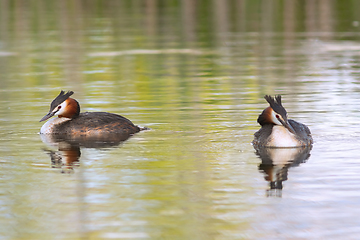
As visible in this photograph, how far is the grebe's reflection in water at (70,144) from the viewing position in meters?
12.1

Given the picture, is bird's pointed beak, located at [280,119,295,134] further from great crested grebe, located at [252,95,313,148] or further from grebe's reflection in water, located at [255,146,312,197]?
grebe's reflection in water, located at [255,146,312,197]

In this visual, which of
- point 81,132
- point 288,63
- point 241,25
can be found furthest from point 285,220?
point 241,25

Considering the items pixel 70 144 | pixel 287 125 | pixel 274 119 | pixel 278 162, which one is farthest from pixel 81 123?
pixel 278 162

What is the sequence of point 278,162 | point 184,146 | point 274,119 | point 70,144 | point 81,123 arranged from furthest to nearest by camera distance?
point 81,123 → point 70,144 → point 184,146 → point 274,119 → point 278,162

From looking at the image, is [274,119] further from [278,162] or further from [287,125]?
[278,162]

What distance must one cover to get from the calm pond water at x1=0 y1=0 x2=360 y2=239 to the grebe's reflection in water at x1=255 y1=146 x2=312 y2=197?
0.10 feet

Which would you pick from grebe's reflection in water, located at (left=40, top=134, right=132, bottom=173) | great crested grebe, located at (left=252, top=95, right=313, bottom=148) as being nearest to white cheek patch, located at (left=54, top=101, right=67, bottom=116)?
grebe's reflection in water, located at (left=40, top=134, right=132, bottom=173)

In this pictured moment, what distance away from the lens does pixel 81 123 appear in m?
14.9

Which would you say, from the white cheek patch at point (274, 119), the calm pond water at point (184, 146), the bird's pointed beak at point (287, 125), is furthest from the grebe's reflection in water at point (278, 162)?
the white cheek patch at point (274, 119)

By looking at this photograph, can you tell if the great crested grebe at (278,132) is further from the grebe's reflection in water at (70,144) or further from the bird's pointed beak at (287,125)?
the grebe's reflection in water at (70,144)

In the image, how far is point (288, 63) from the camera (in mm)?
26188

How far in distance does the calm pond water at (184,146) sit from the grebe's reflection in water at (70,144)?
49 mm

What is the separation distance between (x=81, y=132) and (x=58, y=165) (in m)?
2.96

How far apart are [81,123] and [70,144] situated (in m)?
1.00
